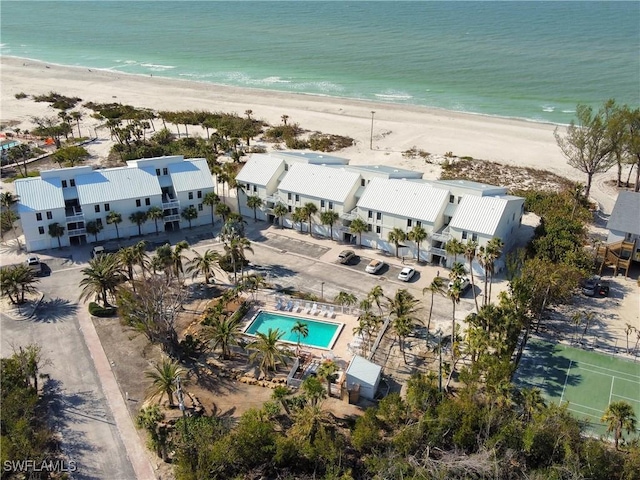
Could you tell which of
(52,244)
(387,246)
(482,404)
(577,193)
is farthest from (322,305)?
(577,193)

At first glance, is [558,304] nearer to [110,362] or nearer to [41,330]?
[110,362]

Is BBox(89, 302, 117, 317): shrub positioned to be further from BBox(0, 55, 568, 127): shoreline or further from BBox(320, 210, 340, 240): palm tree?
BBox(0, 55, 568, 127): shoreline

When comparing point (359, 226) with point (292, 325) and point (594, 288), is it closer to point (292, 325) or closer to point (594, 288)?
point (292, 325)

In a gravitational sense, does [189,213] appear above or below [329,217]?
below

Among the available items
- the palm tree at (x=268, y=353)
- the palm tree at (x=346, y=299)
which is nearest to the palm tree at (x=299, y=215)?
the palm tree at (x=346, y=299)

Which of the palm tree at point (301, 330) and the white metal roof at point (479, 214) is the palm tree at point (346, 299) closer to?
the palm tree at point (301, 330)

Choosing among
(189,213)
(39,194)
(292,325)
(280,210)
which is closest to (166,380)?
(292,325)
